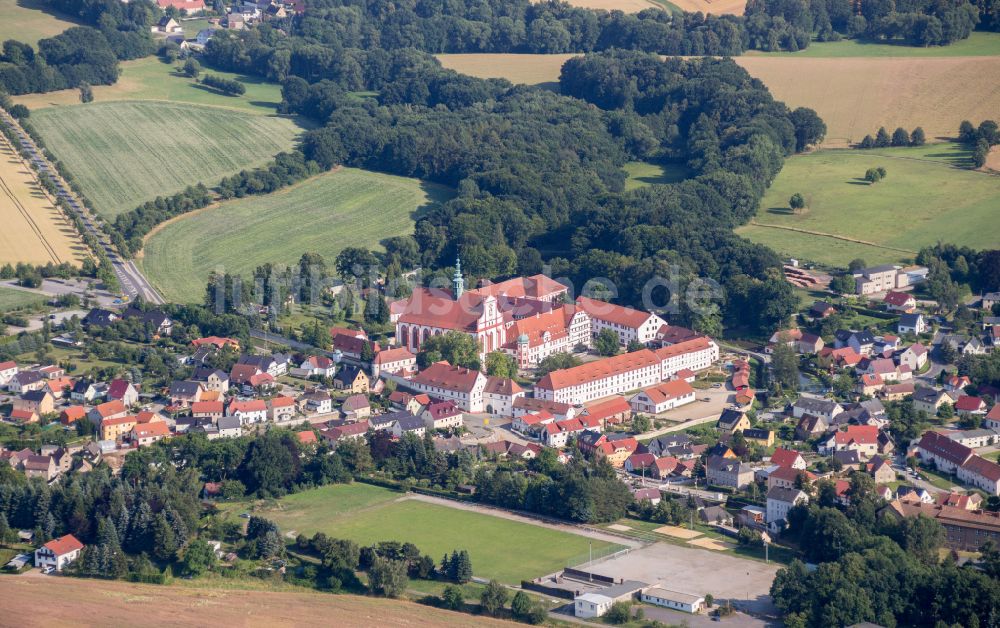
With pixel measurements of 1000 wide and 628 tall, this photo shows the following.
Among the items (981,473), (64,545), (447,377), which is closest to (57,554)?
(64,545)

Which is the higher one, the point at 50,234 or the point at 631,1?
the point at 631,1

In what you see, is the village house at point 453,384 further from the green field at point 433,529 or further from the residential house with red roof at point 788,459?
the residential house with red roof at point 788,459

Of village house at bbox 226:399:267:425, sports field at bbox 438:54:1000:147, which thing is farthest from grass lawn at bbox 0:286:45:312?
sports field at bbox 438:54:1000:147

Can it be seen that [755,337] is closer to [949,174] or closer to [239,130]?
[949,174]

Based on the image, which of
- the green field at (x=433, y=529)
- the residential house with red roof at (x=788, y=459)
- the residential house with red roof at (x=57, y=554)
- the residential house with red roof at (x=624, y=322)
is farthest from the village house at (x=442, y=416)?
the residential house with red roof at (x=57, y=554)

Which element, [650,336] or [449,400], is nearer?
[449,400]

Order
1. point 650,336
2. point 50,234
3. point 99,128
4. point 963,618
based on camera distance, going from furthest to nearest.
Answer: point 99,128, point 50,234, point 650,336, point 963,618

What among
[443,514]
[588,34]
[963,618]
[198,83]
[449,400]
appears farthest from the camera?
[588,34]

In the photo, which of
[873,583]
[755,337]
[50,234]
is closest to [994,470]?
[873,583]
